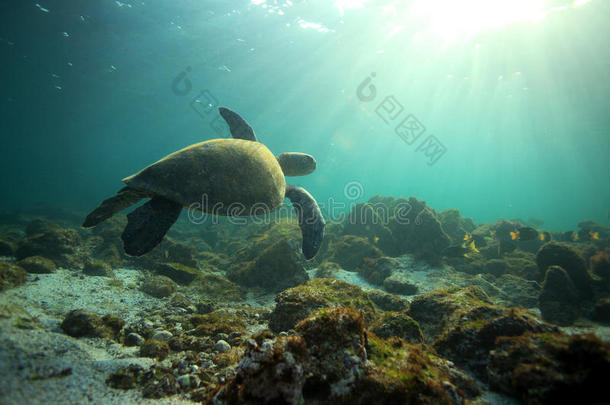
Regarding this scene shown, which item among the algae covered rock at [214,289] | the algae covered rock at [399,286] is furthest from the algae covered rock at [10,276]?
the algae covered rock at [399,286]

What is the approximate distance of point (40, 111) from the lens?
127 feet

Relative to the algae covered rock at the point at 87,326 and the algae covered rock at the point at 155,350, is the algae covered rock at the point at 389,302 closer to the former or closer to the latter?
the algae covered rock at the point at 155,350

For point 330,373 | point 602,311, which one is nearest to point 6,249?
point 330,373

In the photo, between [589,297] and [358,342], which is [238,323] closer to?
[358,342]

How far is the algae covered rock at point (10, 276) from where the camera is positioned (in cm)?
322

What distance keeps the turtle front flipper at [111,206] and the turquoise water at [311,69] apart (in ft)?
39.6

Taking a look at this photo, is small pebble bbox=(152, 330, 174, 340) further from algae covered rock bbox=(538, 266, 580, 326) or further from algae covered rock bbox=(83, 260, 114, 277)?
algae covered rock bbox=(538, 266, 580, 326)

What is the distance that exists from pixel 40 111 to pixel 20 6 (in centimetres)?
3506

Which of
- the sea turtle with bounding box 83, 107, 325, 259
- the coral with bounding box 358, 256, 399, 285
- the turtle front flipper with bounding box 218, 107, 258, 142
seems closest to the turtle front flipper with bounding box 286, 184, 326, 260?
the sea turtle with bounding box 83, 107, 325, 259

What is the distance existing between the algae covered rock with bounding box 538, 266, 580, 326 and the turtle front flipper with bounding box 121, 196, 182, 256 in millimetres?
7344

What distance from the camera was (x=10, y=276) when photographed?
11.1 feet

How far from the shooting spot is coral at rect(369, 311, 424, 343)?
2475mm

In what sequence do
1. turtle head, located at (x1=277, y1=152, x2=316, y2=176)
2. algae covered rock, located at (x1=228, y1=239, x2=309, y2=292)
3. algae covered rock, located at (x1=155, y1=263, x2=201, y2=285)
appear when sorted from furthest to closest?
1. algae covered rock, located at (x1=228, y1=239, x2=309, y2=292)
2. turtle head, located at (x1=277, y1=152, x2=316, y2=176)
3. algae covered rock, located at (x1=155, y1=263, x2=201, y2=285)

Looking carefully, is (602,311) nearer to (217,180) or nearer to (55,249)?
(217,180)
